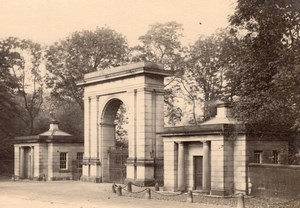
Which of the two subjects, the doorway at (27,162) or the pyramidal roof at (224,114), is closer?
the pyramidal roof at (224,114)

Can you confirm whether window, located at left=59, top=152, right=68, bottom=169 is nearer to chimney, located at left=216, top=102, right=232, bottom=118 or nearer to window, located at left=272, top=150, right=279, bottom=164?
chimney, located at left=216, top=102, right=232, bottom=118

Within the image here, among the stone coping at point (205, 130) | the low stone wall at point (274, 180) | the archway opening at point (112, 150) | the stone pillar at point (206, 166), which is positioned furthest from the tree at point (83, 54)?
the low stone wall at point (274, 180)

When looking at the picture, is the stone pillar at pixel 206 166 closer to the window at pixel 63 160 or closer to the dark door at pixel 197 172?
the dark door at pixel 197 172

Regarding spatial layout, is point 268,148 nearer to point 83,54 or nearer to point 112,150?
point 112,150

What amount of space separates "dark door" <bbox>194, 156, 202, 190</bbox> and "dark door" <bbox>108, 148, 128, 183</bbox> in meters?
9.91

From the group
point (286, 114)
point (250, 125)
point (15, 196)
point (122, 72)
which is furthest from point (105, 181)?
point (286, 114)

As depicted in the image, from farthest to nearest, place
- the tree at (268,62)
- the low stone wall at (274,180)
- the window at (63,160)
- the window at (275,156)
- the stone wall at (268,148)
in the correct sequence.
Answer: the window at (63,160), the window at (275,156), the stone wall at (268,148), the low stone wall at (274,180), the tree at (268,62)

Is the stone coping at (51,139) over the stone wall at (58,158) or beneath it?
over

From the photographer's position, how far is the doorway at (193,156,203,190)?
25281 mm

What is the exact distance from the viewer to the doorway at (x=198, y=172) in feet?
82.9

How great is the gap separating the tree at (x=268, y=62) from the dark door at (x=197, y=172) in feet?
14.3

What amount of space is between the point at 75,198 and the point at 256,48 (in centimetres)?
1098

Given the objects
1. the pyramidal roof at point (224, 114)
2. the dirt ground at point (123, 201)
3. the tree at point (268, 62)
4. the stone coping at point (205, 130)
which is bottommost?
the dirt ground at point (123, 201)

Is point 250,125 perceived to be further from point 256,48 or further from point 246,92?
point 256,48
